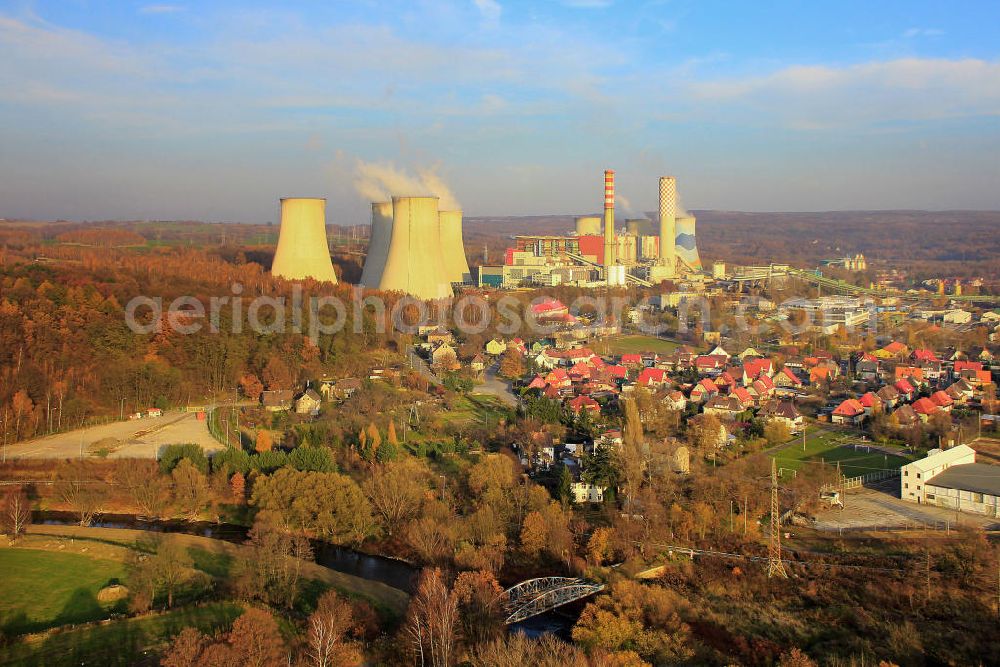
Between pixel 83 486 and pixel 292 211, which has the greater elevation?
pixel 292 211

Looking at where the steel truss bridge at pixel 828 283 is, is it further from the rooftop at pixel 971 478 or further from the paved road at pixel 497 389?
the rooftop at pixel 971 478

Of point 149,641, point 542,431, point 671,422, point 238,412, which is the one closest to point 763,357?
point 671,422

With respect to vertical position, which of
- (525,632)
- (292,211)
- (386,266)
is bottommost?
(525,632)

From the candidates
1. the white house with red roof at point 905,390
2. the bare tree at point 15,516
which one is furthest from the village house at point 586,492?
the white house with red roof at point 905,390

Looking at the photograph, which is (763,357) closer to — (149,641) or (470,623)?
(470,623)

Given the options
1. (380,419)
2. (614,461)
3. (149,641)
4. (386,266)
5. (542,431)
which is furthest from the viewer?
(386,266)

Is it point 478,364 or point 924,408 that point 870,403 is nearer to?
point 924,408
